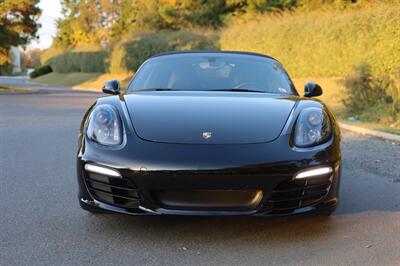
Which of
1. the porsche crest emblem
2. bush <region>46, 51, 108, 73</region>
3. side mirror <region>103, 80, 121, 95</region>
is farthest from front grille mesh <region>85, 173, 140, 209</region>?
bush <region>46, 51, 108, 73</region>

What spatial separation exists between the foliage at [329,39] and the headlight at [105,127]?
1059cm

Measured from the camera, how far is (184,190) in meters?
3.06

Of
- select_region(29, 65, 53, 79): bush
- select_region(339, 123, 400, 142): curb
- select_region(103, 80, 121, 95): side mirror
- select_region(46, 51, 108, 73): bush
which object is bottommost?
select_region(29, 65, 53, 79): bush

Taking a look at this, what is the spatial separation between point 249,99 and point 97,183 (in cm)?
141

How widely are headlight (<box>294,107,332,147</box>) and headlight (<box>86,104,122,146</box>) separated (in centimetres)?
122

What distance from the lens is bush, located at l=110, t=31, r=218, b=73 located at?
1173 inches

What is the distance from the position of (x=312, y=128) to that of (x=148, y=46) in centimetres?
3028

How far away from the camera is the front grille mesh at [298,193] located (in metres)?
3.12

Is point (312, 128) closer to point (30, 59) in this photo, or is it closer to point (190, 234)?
point (190, 234)

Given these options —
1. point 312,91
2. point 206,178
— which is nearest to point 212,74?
point 312,91

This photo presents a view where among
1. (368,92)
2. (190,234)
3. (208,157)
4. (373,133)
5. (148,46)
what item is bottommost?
(373,133)

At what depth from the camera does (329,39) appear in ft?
57.3

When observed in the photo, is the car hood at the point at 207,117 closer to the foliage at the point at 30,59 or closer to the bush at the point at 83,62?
the bush at the point at 83,62

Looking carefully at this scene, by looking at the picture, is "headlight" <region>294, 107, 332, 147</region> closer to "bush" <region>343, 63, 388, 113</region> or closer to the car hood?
the car hood
